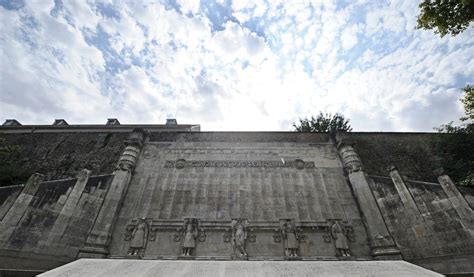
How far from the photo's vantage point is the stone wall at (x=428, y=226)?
25.3ft

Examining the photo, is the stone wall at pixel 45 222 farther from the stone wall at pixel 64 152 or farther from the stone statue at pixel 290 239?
the stone statue at pixel 290 239

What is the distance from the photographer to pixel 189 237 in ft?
29.7

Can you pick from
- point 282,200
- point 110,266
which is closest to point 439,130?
point 282,200

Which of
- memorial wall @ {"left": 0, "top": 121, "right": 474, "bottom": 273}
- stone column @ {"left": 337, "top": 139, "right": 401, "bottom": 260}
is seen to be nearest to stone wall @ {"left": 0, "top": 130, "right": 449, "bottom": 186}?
memorial wall @ {"left": 0, "top": 121, "right": 474, "bottom": 273}

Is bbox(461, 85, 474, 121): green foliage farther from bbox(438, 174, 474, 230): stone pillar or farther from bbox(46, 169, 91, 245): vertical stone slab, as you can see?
bbox(46, 169, 91, 245): vertical stone slab

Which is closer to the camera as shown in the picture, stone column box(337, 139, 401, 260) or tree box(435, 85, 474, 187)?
stone column box(337, 139, 401, 260)

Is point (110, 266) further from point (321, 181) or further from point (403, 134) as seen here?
point (403, 134)

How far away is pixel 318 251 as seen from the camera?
895cm

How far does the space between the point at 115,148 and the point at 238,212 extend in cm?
1410

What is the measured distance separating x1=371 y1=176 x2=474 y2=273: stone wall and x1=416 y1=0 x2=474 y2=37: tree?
696 centimetres

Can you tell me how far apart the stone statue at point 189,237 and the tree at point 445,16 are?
1387 cm

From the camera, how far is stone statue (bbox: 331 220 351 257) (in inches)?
348

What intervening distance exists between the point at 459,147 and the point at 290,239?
13735 mm

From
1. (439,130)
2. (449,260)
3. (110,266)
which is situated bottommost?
(110,266)
